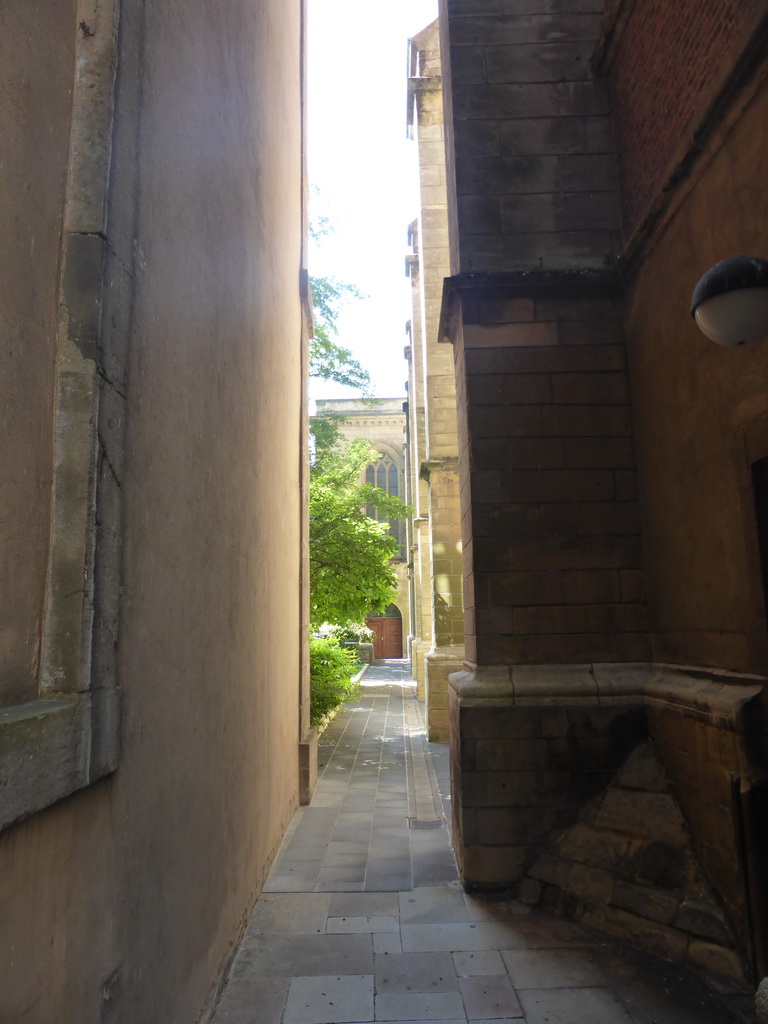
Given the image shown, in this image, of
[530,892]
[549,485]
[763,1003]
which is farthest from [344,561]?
[763,1003]

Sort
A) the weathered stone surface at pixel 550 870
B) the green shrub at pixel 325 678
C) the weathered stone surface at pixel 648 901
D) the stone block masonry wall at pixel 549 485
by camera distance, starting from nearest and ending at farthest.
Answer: the weathered stone surface at pixel 648 901
the weathered stone surface at pixel 550 870
the stone block masonry wall at pixel 549 485
the green shrub at pixel 325 678

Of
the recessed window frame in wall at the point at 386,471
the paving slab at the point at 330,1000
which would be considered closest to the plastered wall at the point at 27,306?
the paving slab at the point at 330,1000

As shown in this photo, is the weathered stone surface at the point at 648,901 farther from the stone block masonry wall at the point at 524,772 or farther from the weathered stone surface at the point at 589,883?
the stone block masonry wall at the point at 524,772

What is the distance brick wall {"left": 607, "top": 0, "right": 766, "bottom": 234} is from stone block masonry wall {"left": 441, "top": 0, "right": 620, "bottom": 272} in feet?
0.74

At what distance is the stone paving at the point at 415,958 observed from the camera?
329 centimetres

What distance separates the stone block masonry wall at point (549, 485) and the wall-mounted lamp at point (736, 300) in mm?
2273

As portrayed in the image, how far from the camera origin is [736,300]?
2918mm

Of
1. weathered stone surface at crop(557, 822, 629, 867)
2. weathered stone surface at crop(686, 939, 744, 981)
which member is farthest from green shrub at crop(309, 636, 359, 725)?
weathered stone surface at crop(686, 939, 744, 981)

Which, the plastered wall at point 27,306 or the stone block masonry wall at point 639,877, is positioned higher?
the plastered wall at point 27,306

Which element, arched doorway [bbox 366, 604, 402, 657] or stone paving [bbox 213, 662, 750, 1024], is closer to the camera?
stone paving [bbox 213, 662, 750, 1024]

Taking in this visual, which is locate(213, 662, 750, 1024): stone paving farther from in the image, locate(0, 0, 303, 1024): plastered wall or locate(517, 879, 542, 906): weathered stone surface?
locate(0, 0, 303, 1024): plastered wall

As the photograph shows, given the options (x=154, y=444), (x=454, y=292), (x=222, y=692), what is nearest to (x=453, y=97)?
(x=454, y=292)

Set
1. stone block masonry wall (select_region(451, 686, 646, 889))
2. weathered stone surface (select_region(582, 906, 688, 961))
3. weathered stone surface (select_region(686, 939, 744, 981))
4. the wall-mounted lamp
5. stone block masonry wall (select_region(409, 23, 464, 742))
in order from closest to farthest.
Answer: the wall-mounted lamp < weathered stone surface (select_region(686, 939, 744, 981)) < weathered stone surface (select_region(582, 906, 688, 961)) < stone block masonry wall (select_region(451, 686, 646, 889)) < stone block masonry wall (select_region(409, 23, 464, 742))

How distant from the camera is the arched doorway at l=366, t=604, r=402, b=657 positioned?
109 ft
